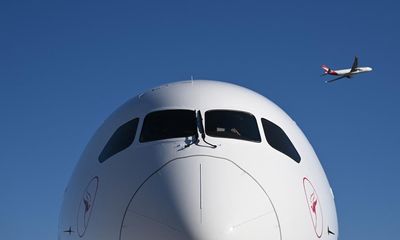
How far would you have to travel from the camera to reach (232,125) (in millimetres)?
9148

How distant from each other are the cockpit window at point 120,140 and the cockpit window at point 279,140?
6.45 feet

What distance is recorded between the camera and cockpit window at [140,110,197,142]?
8.77m

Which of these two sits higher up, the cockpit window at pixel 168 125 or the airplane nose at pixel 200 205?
the cockpit window at pixel 168 125

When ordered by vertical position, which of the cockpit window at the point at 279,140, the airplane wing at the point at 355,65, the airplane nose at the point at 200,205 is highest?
the airplane wing at the point at 355,65

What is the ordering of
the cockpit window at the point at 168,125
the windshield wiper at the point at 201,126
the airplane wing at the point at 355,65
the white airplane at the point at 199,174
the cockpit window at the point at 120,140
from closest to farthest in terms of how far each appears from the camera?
1. the white airplane at the point at 199,174
2. the windshield wiper at the point at 201,126
3. the cockpit window at the point at 168,125
4. the cockpit window at the point at 120,140
5. the airplane wing at the point at 355,65

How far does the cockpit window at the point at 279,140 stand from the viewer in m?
9.18

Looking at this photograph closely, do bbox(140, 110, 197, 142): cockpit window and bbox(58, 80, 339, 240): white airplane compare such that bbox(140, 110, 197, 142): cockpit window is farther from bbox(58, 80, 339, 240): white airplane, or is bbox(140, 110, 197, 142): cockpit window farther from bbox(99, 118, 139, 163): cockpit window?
bbox(99, 118, 139, 163): cockpit window

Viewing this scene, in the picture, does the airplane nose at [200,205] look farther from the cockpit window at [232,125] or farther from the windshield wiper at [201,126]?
the cockpit window at [232,125]

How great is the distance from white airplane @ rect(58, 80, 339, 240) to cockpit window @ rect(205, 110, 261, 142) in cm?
2

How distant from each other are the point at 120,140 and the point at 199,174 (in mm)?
2159

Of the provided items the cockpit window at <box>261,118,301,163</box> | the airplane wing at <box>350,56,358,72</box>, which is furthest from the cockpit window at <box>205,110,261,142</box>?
the airplane wing at <box>350,56,358,72</box>

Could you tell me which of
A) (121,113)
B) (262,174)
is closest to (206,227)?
(262,174)

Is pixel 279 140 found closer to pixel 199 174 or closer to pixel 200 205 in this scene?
pixel 199 174

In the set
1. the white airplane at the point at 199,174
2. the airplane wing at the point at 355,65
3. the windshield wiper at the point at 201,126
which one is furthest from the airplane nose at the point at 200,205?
the airplane wing at the point at 355,65
